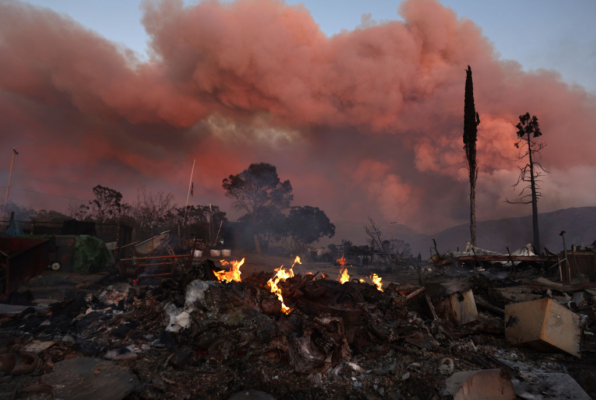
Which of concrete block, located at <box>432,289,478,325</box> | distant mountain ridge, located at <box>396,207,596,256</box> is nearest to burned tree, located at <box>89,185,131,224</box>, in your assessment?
concrete block, located at <box>432,289,478,325</box>

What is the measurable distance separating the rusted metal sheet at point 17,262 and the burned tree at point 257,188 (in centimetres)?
2664

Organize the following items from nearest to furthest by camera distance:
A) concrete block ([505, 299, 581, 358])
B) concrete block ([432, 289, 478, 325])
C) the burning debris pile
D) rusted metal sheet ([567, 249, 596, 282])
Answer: the burning debris pile, concrete block ([505, 299, 581, 358]), concrete block ([432, 289, 478, 325]), rusted metal sheet ([567, 249, 596, 282])

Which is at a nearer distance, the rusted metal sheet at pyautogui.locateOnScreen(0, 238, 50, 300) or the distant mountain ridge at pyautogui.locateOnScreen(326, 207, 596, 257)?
the rusted metal sheet at pyautogui.locateOnScreen(0, 238, 50, 300)

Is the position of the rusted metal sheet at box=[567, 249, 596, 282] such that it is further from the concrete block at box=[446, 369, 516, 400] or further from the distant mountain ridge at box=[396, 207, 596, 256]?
the distant mountain ridge at box=[396, 207, 596, 256]

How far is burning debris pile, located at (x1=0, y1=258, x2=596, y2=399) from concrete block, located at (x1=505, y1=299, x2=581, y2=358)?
0.03 metres

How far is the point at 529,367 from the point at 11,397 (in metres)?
7.31

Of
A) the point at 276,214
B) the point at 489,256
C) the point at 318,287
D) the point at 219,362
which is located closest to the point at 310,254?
the point at 276,214

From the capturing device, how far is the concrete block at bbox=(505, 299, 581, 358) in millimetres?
5133

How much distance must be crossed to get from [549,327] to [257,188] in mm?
34040

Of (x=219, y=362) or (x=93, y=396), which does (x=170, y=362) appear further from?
(x=93, y=396)

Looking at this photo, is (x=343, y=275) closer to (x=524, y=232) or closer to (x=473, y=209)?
(x=473, y=209)

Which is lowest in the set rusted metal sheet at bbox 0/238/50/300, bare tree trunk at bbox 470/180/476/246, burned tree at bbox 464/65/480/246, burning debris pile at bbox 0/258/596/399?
burning debris pile at bbox 0/258/596/399

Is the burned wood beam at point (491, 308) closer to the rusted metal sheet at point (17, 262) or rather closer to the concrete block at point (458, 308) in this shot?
the concrete block at point (458, 308)

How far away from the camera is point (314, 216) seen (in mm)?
39062
